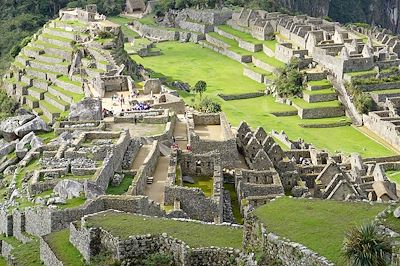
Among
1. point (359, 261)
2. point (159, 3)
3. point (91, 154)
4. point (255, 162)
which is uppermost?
point (359, 261)

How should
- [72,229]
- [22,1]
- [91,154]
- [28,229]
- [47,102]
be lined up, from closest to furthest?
[72,229]
[28,229]
[91,154]
[47,102]
[22,1]

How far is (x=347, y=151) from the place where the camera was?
5738 centimetres

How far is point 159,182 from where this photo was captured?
88.5 feet

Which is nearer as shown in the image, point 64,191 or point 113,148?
point 64,191

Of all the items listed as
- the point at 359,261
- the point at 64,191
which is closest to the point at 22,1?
the point at 64,191

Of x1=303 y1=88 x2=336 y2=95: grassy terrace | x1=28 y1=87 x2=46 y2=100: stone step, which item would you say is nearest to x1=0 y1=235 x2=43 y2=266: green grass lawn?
x1=28 y1=87 x2=46 y2=100: stone step

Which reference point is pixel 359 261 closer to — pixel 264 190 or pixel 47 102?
pixel 264 190

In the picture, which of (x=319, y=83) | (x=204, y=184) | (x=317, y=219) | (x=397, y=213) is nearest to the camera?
(x=397, y=213)

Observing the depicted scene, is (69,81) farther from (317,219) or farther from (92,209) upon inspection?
(317,219)

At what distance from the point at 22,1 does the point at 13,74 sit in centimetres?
4067

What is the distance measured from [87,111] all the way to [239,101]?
132 ft

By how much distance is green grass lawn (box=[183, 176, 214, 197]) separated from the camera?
27.1m

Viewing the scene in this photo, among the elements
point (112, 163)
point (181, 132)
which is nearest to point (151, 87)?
point (181, 132)

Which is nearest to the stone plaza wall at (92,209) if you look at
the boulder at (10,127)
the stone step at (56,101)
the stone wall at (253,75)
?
the boulder at (10,127)
